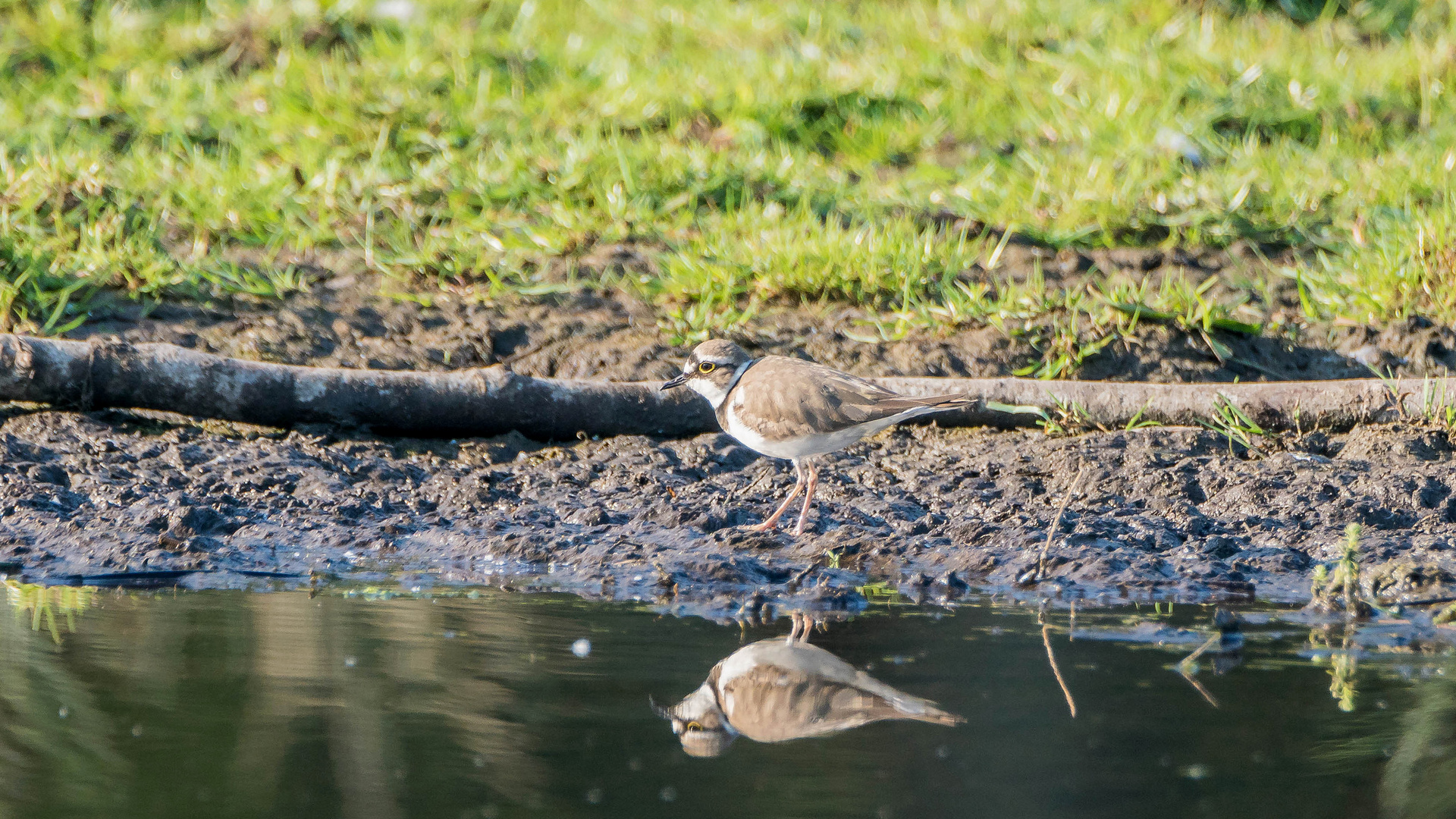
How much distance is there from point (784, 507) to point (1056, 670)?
1.60 m

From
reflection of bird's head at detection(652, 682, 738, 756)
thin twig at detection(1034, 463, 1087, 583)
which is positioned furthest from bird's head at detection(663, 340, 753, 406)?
reflection of bird's head at detection(652, 682, 738, 756)

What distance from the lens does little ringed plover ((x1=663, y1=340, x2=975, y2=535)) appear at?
4762 mm

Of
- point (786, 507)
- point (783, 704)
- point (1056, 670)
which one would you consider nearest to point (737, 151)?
point (786, 507)

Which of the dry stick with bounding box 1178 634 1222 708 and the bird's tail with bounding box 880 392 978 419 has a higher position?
the bird's tail with bounding box 880 392 978 419

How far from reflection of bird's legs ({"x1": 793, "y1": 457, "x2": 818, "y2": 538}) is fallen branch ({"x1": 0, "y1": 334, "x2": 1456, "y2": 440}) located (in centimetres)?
54

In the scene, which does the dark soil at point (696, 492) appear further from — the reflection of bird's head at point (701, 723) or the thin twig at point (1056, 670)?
the reflection of bird's head at point (701, 723)

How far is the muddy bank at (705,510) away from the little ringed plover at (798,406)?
10.9 inches

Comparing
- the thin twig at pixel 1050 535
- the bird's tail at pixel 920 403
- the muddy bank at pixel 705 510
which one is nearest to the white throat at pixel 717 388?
the muddy bank at pixel 705 510

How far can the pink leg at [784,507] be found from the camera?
480 centimetres

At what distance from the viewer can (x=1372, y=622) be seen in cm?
384

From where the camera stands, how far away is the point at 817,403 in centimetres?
477

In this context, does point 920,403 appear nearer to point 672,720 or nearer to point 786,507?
point 786,507

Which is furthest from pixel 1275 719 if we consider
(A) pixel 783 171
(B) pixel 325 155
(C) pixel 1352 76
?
(C) pixel 1352 76

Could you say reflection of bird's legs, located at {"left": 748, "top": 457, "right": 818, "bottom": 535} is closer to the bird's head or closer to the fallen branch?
the bird's head
